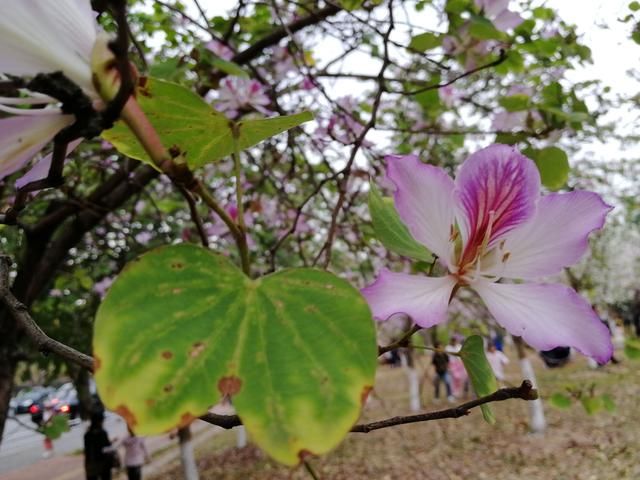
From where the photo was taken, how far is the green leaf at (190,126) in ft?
1.37

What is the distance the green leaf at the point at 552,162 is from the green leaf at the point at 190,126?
0.71 meters

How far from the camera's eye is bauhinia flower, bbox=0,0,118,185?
13.1 inches

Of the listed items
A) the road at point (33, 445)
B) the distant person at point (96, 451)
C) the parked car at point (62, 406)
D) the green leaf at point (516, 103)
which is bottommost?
the road at point (33, 445)

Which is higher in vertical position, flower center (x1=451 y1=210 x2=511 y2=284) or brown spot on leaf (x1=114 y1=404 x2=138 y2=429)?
flower center (x1=451 y1=210 x2=511 y2=284)

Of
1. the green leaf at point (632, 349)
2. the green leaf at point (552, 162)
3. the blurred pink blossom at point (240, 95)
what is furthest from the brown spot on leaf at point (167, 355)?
the green leaf at point (632, 349)

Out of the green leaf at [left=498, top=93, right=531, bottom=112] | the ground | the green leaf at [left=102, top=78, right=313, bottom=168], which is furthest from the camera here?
the ground

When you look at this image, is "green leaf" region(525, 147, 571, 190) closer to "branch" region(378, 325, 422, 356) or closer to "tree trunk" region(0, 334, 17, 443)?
"branch" region(378, 325, 422, 356)

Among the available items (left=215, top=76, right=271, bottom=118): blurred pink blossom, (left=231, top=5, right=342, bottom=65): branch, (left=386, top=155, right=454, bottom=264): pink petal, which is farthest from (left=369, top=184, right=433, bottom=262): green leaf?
(left=231, top=5, right=342, bottom=65): branch

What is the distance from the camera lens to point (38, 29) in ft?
1.12

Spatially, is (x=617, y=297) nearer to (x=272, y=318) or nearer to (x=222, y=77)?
(x=222, y=77)

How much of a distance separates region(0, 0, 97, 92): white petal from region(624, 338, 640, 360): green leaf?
6.41ft

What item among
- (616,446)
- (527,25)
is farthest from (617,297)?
(527,25)

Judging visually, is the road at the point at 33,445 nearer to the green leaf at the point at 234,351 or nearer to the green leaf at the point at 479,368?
the green leaf at the point at 479,368

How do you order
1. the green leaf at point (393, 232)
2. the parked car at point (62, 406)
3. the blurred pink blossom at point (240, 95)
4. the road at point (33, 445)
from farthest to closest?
the road at point (33, 445) < the parked car at point (62, 406) < the blurred pink blossom at point (240, 95) < the green leaf at point (393, 232)
